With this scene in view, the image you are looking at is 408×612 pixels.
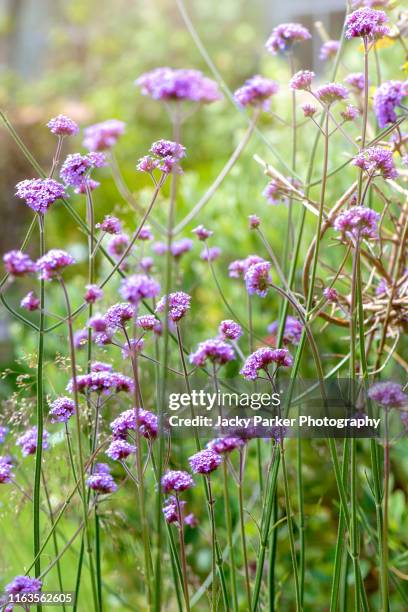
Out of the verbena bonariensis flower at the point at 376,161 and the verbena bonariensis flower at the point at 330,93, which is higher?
the verbena bonariensis flower at the point at 330,93

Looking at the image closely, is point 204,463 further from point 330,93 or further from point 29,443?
point 330,93

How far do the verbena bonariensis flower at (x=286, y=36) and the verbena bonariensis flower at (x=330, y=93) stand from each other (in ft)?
0.63

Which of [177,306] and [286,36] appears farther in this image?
[286,36]

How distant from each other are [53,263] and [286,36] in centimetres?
53

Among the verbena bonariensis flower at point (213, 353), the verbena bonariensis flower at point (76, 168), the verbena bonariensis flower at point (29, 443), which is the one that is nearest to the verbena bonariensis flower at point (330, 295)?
the verbena bonariensis flower at point (213, 353)

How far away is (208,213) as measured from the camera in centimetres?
229

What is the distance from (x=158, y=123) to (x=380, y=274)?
5188 millimetres

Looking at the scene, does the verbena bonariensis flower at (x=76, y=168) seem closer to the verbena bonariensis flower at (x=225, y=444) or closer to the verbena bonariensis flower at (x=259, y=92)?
the verbena bonariensis flower at (x=259, y=92)

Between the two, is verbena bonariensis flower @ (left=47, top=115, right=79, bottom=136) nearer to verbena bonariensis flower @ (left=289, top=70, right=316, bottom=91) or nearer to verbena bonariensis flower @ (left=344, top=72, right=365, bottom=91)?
verbena bonariensis flower @ (left=289, top=70, right=316, bottom=91)

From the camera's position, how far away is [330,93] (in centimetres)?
86

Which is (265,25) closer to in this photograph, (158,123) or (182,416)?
(158,123)

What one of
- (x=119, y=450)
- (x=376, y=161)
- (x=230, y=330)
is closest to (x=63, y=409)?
(x=119, y=450)

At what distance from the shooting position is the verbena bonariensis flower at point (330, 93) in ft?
2.80

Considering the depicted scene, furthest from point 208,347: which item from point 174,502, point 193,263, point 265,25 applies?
point 265,25
